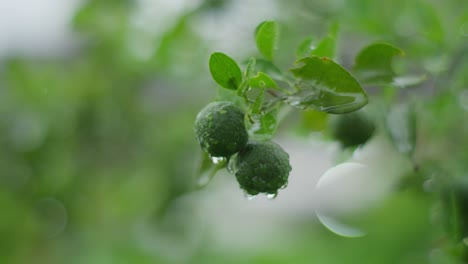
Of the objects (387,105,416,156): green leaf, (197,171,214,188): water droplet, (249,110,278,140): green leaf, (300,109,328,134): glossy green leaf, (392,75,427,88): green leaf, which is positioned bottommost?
(387,105,416,156): green leaf

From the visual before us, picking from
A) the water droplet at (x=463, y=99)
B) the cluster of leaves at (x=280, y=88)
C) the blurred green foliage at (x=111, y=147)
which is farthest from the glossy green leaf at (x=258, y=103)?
the blurred green foliage at (x=111, y=147)

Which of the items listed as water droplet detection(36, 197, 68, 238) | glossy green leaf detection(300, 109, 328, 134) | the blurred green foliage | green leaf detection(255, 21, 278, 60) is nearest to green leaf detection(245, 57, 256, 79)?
green leaf detection(255, 21, 278, 60)

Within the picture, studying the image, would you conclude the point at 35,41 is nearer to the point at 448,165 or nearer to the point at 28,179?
the point at 28,179

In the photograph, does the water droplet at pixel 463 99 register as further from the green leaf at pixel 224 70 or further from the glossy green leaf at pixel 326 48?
the green leaf at pixel 224 70

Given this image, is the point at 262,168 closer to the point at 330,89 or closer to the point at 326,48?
the point at 330,89

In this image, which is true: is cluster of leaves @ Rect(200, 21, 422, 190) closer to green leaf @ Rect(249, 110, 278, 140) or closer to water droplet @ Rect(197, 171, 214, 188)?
green leaf @ Rect(249, 110, 278, 140)
